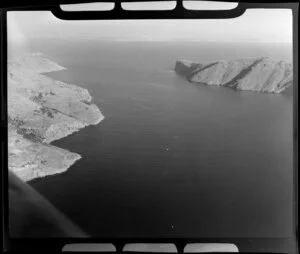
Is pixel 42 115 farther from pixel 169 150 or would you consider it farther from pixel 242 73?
pixel 242 73

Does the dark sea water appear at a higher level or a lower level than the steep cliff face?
lower

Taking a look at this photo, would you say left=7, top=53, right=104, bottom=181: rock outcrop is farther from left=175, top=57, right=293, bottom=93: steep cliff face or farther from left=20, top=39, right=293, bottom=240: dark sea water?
left=175, top=57, right=293, bottom=93: steep cliff face

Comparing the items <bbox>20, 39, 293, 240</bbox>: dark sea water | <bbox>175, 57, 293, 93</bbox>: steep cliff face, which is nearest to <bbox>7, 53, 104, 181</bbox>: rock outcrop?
<bbox>20, 39, 293, 240</bbox>: dark sea water

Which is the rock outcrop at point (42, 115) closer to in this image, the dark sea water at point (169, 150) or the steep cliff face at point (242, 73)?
the dark sea water at point (169, 150)

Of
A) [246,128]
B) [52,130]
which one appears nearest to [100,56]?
[52,130]

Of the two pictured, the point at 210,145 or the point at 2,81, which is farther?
the point at 210,145

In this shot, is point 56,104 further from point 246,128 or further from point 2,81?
point 246,128
